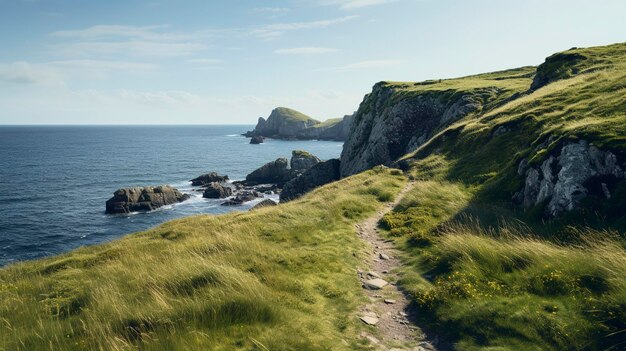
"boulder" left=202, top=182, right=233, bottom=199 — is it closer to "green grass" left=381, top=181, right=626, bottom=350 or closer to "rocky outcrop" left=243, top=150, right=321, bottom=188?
"rocky outcrop" left=243, top=150, right=321, bottom=188

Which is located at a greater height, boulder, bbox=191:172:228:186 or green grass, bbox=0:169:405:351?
green grass, bbox=0:169:405:351

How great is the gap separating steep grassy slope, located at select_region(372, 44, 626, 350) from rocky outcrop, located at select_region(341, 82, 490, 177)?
28.8 meters

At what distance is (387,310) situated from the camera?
10.8m

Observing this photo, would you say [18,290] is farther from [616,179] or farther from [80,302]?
[616,179]

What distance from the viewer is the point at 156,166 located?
129 metres

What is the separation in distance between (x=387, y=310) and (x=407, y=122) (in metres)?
55.6

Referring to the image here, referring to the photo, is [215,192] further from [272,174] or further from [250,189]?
[272,174]

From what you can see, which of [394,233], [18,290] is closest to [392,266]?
[394,233]

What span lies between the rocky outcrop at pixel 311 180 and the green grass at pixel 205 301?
50624 mm

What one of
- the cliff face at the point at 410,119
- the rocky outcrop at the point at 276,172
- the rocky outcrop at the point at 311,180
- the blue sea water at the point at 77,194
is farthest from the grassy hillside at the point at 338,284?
the rocky outcrop at the point at 276,172

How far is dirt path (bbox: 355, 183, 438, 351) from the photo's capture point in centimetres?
913

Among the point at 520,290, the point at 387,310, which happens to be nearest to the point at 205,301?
the point at 387,310

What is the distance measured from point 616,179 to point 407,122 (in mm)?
49230

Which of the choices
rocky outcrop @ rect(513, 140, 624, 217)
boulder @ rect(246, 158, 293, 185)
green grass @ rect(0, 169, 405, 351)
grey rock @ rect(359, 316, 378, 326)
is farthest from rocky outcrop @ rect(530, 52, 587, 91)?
boulder @ rect(246, 158, 293, 185)
